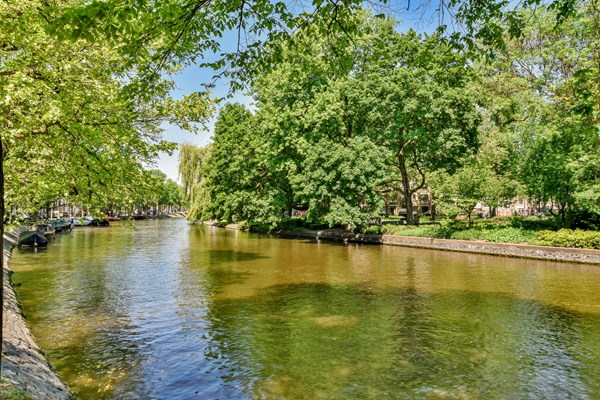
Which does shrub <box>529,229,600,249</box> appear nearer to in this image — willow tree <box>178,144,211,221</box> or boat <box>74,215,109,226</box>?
willow tree <box>178,144,211,221</box>

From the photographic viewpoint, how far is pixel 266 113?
44594 mm

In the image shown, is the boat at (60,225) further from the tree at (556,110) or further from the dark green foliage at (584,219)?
the dark green foliage at (584,219)

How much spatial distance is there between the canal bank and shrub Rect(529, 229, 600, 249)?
64cm

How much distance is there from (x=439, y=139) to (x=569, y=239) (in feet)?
41.8

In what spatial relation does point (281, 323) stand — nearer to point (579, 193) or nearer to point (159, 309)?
point (159, 309)

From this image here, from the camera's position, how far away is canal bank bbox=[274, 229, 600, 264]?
2508 cm

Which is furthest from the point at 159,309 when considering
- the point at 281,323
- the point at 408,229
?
the point at 408,229

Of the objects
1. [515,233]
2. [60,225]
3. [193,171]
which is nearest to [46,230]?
[60,225]

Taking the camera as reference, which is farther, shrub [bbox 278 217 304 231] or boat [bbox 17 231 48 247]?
shrub [bbox 278 217 304 231]

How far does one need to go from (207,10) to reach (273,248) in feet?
94.8

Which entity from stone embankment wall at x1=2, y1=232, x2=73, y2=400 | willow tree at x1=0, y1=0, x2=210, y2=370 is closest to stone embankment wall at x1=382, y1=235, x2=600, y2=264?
willow tree at x1=0, y1=0, x2=210, y2=370

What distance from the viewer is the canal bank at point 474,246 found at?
82.3 ft

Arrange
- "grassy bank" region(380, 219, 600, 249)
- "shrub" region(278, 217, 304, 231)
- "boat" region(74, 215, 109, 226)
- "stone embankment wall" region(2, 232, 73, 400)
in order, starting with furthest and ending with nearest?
"boat" region(74, 215, 109, 226), "shrub" region(278, 217, 304, 231), "grassy bank" region(380, 219, 600, 249), "stone embankment wall" region(2, 232, 73, 400)

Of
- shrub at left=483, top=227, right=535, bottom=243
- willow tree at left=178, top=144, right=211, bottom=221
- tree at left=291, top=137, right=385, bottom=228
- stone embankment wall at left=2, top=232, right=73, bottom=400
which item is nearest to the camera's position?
stone embankment wall at left=2, top=232, right=73, bottom=400
